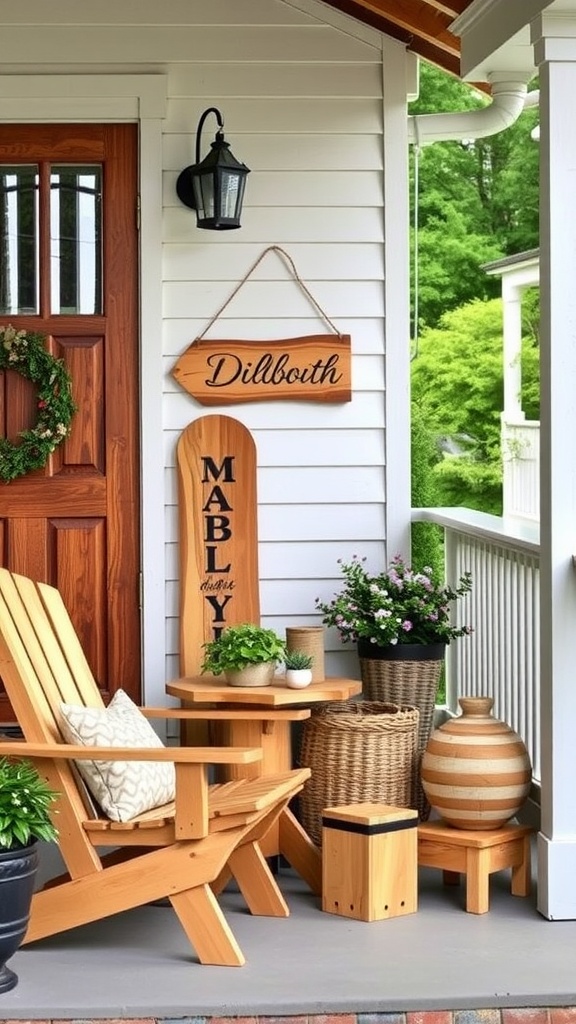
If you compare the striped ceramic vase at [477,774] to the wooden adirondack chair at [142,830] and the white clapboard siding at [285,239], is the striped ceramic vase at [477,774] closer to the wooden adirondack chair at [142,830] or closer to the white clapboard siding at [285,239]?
the wooden adirondack chair at [142,830]

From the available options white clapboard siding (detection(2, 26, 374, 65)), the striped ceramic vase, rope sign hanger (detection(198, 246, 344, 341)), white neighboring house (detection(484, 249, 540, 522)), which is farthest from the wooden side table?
white neighboring house (detection(484, 249, 540, 522))

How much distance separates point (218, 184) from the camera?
217 inches

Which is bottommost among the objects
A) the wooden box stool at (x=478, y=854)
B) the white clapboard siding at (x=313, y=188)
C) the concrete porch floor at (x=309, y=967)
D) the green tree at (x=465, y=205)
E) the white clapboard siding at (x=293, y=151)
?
the concrete porch floor at (x=309, y=967)

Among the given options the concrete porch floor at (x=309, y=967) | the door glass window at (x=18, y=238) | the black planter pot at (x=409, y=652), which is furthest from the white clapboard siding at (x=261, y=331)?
the concrete porch floor at (x=309, y=967)

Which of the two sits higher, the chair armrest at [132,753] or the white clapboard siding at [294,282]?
the white clapboard siding at [294,282]

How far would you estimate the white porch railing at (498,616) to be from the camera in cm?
523

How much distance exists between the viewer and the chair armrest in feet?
12.7

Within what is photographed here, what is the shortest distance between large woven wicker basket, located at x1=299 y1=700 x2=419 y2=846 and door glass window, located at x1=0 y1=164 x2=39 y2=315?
6.75 ft

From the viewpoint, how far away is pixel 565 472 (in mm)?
4332

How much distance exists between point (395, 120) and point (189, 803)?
3.09 m

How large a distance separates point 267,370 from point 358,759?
1.73 meters

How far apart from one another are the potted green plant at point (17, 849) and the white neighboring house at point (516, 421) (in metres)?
9.78

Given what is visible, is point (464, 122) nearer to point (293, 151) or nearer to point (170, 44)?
point (293, 151)

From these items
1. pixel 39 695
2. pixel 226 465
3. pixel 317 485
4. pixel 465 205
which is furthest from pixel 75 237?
pixel 465 205
